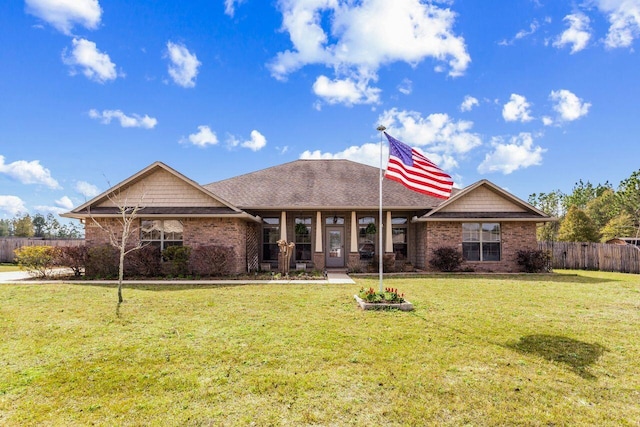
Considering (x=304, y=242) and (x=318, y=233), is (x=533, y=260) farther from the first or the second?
(x=304, y=242)

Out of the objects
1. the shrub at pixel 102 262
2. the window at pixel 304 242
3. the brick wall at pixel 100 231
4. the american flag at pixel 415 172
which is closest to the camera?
the american flag at pixel 415 172

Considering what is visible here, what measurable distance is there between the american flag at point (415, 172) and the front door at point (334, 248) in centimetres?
885

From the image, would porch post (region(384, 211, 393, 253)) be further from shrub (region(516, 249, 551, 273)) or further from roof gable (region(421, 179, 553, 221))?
shrub (region(516, 249, 551, 273))

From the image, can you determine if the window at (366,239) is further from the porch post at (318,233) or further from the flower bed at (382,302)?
the flower bed at (382,302)

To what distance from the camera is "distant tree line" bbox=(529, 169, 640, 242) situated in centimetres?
2744

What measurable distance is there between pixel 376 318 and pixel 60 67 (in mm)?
16186

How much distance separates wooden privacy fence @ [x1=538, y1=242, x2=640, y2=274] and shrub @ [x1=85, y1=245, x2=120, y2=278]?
21.0 m

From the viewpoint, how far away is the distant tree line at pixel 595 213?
90.0 feet

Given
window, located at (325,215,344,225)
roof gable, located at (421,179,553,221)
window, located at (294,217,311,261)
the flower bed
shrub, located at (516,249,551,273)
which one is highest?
roof gable, located at (421,179,553,221)

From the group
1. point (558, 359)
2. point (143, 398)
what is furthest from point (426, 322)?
point (143, 398)

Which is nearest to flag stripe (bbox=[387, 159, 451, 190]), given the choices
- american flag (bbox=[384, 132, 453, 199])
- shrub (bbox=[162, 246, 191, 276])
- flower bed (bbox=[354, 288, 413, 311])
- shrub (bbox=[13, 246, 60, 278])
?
american flag (bbox=[384, 132, 453, 199])

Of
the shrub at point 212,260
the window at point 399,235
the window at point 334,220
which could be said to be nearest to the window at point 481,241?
the window at point 399,235

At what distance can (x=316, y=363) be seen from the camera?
4562 mm

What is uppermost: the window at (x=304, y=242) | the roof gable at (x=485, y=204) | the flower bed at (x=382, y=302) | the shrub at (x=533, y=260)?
the roof gable at (x=485, y=204)
